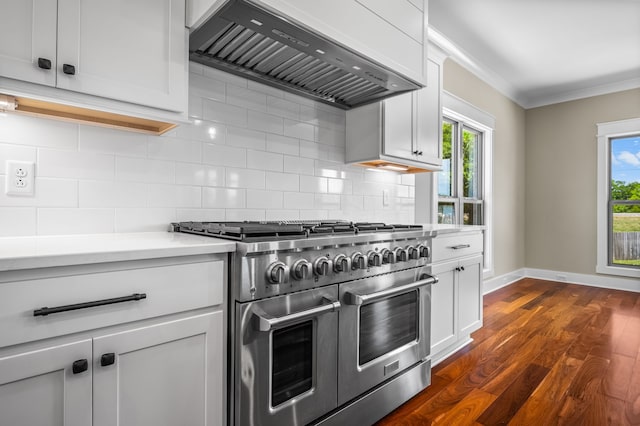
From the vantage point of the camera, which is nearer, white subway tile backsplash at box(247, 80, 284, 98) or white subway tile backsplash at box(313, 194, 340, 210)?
white subway tile backsplash at box(247, 80, 284, 98)

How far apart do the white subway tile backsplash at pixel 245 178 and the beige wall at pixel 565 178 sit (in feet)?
16.4

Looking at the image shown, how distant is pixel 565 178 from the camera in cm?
512

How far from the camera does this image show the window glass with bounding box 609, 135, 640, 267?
4.63 metres

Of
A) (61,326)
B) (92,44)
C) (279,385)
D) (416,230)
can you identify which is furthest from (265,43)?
(279,385)

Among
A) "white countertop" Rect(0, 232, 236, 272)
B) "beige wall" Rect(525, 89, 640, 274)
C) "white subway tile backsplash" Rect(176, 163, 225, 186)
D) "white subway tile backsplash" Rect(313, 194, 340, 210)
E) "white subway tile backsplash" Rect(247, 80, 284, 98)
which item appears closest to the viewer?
"white countertop" Rect(0, 232, 236, 272)

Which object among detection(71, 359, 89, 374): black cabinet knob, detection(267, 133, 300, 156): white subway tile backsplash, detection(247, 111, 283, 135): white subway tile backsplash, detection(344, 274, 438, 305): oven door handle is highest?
detection(247, 111, 283, 135): white subway tile backsplash

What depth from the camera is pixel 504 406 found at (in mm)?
1883

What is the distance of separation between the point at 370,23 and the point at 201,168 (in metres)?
1.16

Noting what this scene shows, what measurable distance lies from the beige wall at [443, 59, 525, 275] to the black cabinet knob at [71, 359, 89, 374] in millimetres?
4143

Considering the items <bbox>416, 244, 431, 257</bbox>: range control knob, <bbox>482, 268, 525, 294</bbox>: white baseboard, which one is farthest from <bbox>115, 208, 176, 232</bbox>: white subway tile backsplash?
<bbox>482, 268, 525, 294</bbox>: white baseboard

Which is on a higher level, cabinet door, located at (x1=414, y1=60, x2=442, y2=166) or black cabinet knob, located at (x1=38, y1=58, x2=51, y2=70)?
cabinet door, located at (x1=414, y1=60, x2=442, y2=166)

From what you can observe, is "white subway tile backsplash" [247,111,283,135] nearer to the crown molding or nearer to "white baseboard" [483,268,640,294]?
the crown molding

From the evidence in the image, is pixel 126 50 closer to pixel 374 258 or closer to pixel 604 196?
pixel 374 258

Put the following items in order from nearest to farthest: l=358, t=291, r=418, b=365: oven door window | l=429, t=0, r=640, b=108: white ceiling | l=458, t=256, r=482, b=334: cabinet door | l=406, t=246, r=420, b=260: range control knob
Result: 1. l=358, t=291, r=418, b=365: oven door window
2. l=406, t=246, r=420, b=260: range control knob
3. l=458, t=256, r=482, b=334: cabinet door
4. l=429, t=0, r=640, b=108: white ceiling
